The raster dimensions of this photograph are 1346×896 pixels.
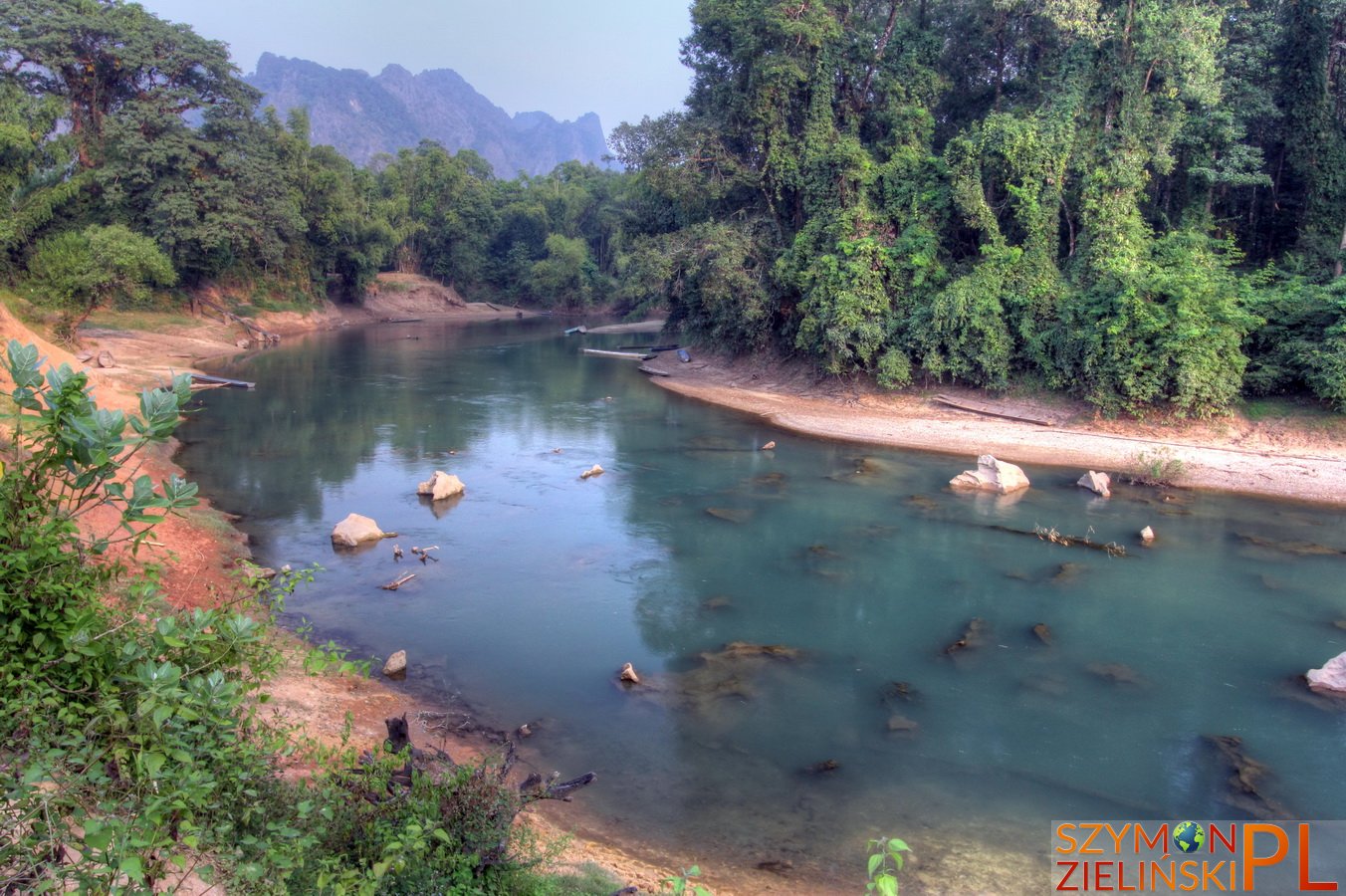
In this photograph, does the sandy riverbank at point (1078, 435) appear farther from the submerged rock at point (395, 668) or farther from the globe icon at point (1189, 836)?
the submerged rock at point (395, 668)

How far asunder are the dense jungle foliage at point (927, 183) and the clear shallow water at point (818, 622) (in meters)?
5.03

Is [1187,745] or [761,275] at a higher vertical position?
[761,275]

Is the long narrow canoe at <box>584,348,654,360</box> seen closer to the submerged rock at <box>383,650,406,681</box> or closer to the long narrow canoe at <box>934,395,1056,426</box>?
the long narrow canoe at <box>934,395,1056,426</box>

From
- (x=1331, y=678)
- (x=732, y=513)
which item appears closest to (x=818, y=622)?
(x=732, y=513)

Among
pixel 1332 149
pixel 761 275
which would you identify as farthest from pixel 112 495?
pixel 1332 149

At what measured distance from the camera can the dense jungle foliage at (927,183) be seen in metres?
22.2

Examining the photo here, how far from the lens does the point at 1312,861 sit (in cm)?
780

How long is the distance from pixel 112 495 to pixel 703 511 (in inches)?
554

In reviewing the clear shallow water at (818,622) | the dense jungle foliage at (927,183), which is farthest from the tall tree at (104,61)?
the clear shallow water at (818,622)

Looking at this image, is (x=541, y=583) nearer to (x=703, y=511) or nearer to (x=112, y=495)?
(x=703, y=511)

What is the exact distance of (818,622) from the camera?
41.5 ft

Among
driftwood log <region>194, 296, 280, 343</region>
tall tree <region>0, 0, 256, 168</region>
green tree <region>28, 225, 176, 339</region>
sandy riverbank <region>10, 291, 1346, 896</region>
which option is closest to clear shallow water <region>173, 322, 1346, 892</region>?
sandy riverbank <region>10, 291, 1346, 896</region>

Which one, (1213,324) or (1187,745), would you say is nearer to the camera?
(1187,745)
